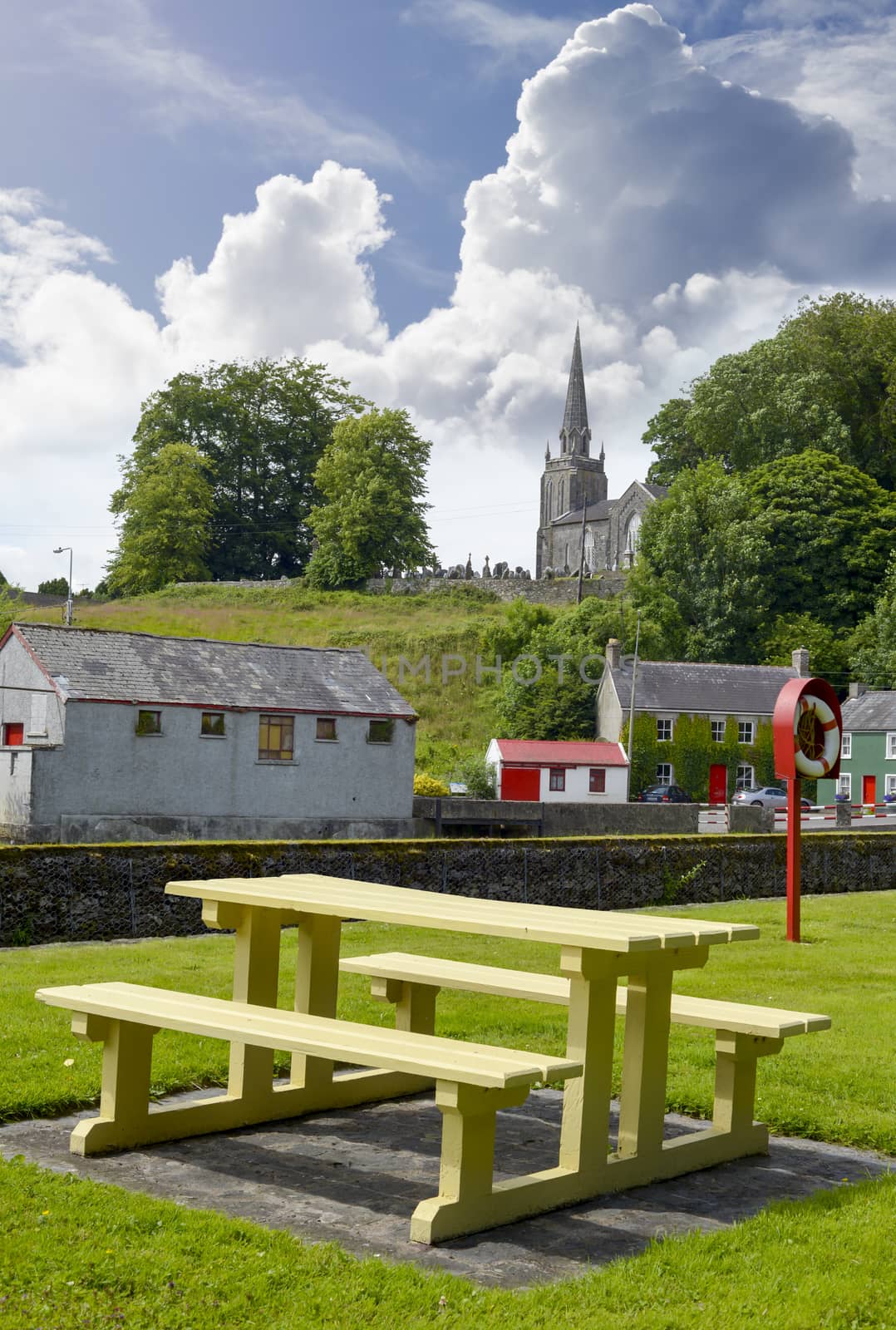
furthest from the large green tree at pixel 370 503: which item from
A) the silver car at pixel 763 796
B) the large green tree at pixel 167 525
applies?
the silver car at pixel 763 796

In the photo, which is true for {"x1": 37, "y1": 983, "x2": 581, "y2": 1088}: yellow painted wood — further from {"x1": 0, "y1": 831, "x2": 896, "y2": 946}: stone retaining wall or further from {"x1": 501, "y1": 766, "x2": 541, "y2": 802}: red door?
{"x1": 501, "y1": 766, "x2": 541, "y2": 802}: red door

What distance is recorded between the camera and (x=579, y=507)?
13400 cm

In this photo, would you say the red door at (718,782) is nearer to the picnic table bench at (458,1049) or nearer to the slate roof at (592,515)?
the slate roof at (592,515)

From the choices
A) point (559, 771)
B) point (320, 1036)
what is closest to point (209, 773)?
point (559, 771)

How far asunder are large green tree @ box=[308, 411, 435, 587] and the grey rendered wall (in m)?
46.6

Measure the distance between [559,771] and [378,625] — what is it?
77.0 ft

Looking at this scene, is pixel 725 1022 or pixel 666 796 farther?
pixel 666 796

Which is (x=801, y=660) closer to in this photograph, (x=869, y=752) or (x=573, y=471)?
(x=869, y=752)

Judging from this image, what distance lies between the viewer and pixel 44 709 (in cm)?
3562

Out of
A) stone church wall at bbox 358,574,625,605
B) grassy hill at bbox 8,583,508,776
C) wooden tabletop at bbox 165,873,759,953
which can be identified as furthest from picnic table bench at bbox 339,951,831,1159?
stone church wall at bbox 358,574,625,605

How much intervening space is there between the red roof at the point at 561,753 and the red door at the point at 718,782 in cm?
716

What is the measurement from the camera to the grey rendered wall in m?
35.1

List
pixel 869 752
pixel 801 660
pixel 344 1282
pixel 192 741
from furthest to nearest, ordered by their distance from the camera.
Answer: pixel 801 660 < pixel 869 752 < pixel 192 741 < pixel 344 1282

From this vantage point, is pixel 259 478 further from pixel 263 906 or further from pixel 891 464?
pixel 263 906
